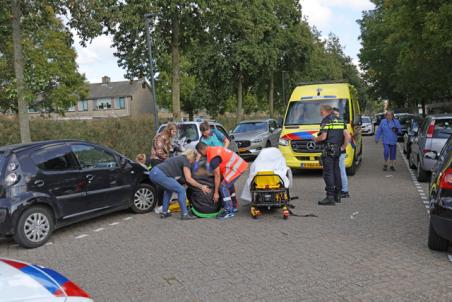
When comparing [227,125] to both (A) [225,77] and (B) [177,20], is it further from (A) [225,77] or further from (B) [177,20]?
(B) [177,20]

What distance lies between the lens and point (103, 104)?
2815 inches

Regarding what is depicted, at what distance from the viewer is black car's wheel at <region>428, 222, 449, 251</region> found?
5.68 meters

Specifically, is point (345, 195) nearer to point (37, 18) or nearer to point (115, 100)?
point (37, 18)

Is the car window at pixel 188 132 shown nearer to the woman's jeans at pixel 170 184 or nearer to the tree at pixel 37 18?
the tree at pixel 37 18

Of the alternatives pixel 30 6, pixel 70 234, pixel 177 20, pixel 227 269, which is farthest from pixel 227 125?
pixel 227 269

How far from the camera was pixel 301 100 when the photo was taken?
1354 cm

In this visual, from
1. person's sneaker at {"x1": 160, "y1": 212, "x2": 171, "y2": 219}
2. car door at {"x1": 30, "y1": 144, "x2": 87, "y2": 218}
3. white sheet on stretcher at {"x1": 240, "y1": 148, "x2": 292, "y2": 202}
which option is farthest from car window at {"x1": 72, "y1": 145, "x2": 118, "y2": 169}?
white sheet on stretcher at {"x1": 240, "y1": 148, "x2": 292, "y2": 202}

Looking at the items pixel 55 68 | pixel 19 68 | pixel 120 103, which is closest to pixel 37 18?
pixel 19 68

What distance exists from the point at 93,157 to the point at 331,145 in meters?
4.45

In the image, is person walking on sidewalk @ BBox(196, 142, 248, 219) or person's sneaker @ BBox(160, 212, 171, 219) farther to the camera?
person's sneaker @ BBox(160, 212, 171, 219)

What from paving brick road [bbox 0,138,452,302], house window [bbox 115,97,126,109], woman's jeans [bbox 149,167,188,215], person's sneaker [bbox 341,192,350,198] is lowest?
paving brick road [bbox 0,138,452,302]

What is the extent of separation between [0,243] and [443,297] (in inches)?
254

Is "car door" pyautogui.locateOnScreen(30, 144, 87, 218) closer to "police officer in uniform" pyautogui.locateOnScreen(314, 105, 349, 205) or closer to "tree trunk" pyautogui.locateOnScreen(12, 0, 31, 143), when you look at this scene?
"tree trunk" pyautogui.locateOnScreen(12, 0, 31, 143)

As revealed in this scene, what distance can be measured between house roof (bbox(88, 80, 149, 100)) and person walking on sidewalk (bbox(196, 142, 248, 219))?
2454 inches
